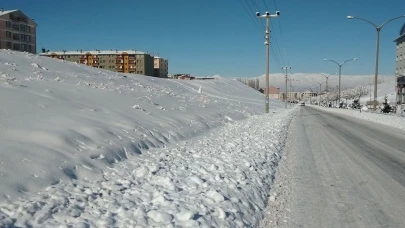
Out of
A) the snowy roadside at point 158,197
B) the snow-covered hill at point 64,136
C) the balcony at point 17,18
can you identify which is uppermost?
the balcony at point 17,18

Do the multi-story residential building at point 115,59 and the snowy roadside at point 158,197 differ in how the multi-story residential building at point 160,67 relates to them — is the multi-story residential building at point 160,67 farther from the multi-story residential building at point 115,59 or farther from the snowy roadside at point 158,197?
the snowy roadside at point 158,197

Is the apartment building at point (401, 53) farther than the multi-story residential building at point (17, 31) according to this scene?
No

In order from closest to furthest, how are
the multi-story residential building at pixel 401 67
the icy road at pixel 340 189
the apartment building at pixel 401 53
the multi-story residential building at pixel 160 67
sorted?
1. the icy road at pixel 340 189
2. the multi-story residential building at pixel 401 67
3. the apartment building at pixel 401 53
4. the multi-story residential building at pixel 160 67

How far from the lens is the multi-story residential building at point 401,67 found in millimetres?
64088

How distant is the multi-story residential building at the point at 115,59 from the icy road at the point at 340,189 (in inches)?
4374

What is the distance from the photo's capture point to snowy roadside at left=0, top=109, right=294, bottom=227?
385 centimetres

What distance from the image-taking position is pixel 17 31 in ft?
245

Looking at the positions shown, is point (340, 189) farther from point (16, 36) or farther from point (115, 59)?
point (115, 59)

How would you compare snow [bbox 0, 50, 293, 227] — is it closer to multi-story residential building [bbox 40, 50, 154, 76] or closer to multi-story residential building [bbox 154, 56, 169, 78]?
multi-story residential building [bbox 40, 50, 154, 76]

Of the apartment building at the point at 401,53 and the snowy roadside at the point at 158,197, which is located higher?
the apartment building at the point at 401,53

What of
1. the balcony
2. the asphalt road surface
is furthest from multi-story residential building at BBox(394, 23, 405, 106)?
the balcony

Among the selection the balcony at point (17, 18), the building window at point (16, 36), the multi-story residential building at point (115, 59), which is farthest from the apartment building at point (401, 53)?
the balcony at point (17, 18)

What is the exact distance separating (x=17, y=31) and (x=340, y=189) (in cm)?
8738

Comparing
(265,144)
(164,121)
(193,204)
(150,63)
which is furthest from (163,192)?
(150,63)
